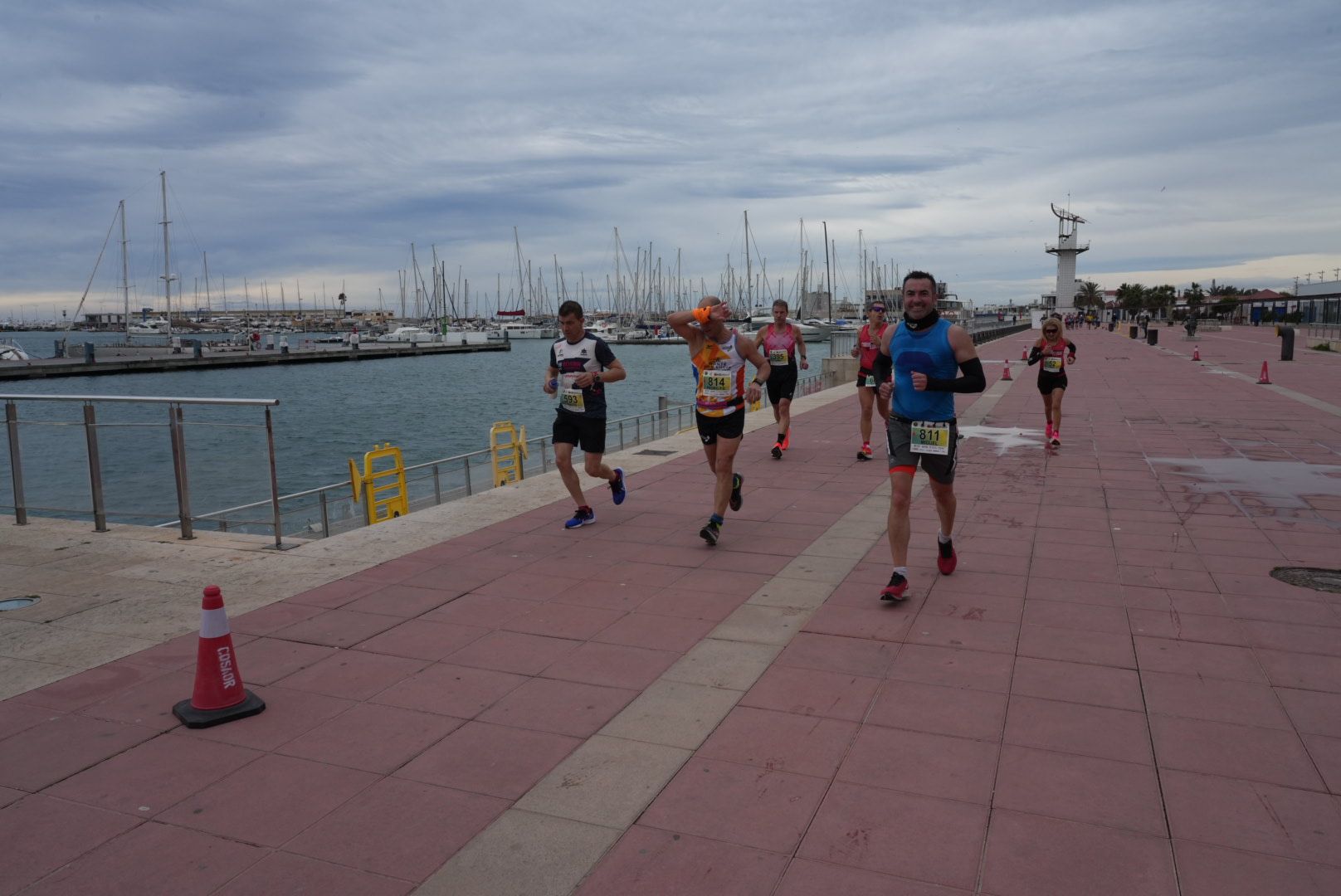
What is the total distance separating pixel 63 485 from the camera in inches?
328

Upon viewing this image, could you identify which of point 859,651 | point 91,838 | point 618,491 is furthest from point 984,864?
point 618,491

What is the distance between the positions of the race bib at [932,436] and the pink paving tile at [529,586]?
8.04 feet

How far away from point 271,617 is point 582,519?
2944mm

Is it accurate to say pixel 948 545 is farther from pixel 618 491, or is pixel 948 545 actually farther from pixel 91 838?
pixel 91 838

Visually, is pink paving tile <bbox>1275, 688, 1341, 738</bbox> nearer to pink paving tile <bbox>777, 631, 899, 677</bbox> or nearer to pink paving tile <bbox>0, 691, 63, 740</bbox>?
pink paving tile <bbox>777, 631, 899, 677</bbox>

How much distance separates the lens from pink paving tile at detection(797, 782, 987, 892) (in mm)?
3184

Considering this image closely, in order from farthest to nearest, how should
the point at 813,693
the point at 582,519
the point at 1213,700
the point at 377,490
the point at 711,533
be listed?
the point at 377,490
the point at 582,519
the point at 711,533
the point at 813,693
the point at 1213,700

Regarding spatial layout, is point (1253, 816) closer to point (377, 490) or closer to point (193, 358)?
point (377, 490)

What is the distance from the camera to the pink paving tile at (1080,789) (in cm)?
348

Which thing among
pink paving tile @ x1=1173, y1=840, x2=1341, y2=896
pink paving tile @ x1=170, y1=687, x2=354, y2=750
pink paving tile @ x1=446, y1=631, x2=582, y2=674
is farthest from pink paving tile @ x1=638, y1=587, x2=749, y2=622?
pink paving tile @ x1=1173, y1=840, x2=1341, y2=896

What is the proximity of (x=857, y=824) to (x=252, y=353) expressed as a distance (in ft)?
333

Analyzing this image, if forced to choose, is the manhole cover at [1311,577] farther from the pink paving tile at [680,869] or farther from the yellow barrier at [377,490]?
the yellow barrier at [377,490]

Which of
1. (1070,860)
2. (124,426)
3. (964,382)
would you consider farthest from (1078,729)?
(124,426)

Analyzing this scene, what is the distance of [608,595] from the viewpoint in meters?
6.21
